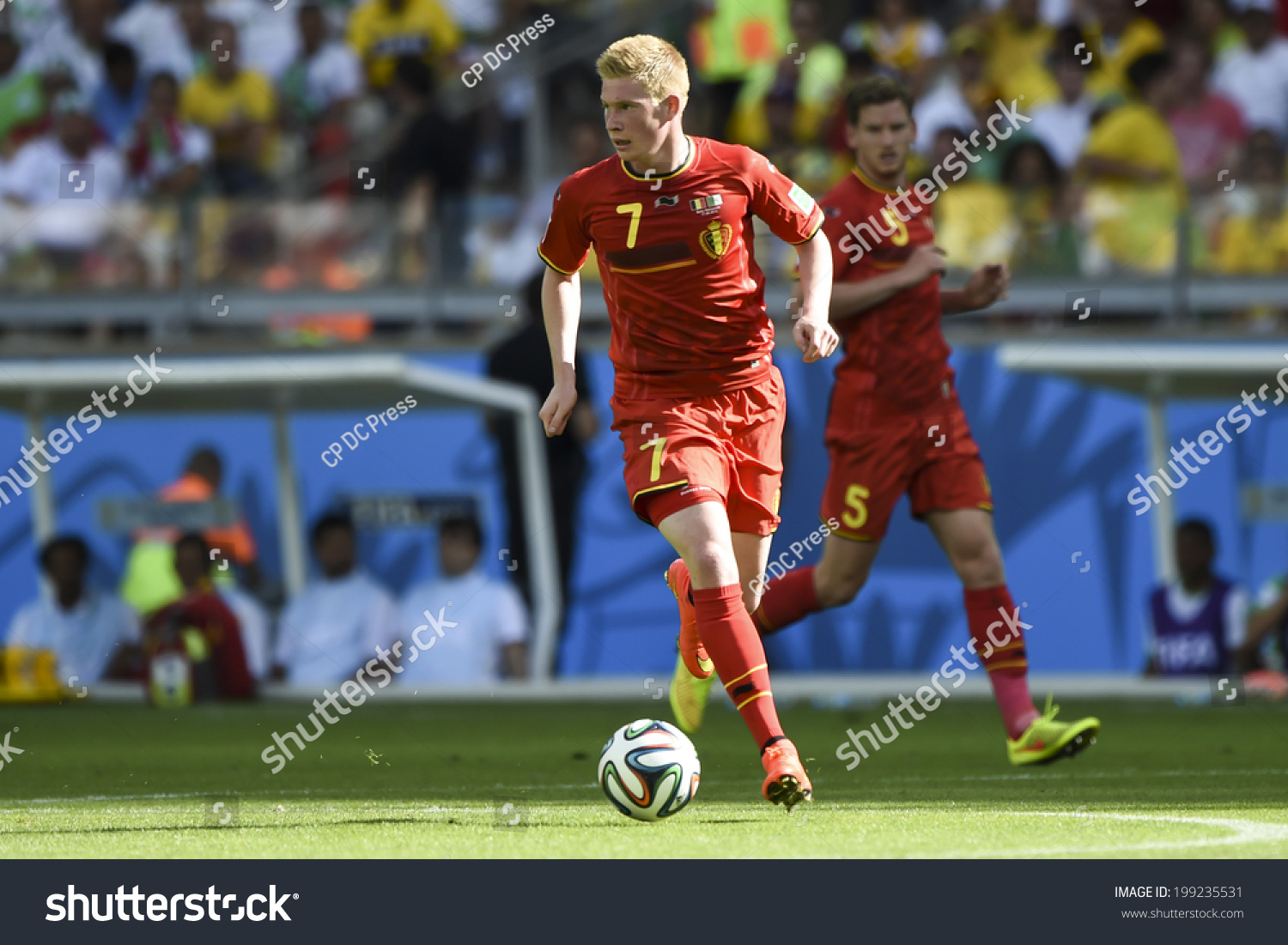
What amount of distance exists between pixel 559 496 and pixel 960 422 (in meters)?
5.21

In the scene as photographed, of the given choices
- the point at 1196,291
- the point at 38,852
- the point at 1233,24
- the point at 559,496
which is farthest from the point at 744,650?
the point at 1233,24

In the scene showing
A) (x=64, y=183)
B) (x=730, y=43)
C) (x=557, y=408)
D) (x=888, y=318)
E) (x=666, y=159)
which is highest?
(x=730, y=43)

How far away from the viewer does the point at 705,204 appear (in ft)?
19.7

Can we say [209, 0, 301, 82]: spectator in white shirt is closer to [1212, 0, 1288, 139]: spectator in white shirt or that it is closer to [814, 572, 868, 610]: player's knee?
[1212, 0, 1288, 139]: spectator in white shirt

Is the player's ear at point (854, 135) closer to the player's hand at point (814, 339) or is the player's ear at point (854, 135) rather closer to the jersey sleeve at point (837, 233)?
the jersey sleeve at point (837, 233)

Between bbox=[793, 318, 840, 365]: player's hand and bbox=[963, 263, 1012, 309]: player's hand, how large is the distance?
175 cm

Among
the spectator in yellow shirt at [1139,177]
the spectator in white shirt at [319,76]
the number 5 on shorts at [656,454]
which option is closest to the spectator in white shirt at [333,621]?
the spectator in white shirt at [319,76]

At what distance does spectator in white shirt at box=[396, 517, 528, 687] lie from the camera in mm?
12086

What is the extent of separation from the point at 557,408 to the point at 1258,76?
9.73 m

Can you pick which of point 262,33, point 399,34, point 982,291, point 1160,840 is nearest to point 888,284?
point 982,291

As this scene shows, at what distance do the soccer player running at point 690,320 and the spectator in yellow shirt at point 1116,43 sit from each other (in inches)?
341

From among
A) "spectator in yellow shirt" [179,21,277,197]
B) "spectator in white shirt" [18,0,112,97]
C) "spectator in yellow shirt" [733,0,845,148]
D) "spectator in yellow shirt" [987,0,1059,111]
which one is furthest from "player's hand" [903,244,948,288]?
"spectator in white shirt" [18,0,112,97]

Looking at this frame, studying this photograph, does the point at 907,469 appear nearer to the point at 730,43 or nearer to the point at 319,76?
the point at 730,43

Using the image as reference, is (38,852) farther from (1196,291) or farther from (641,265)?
(1196,291)
